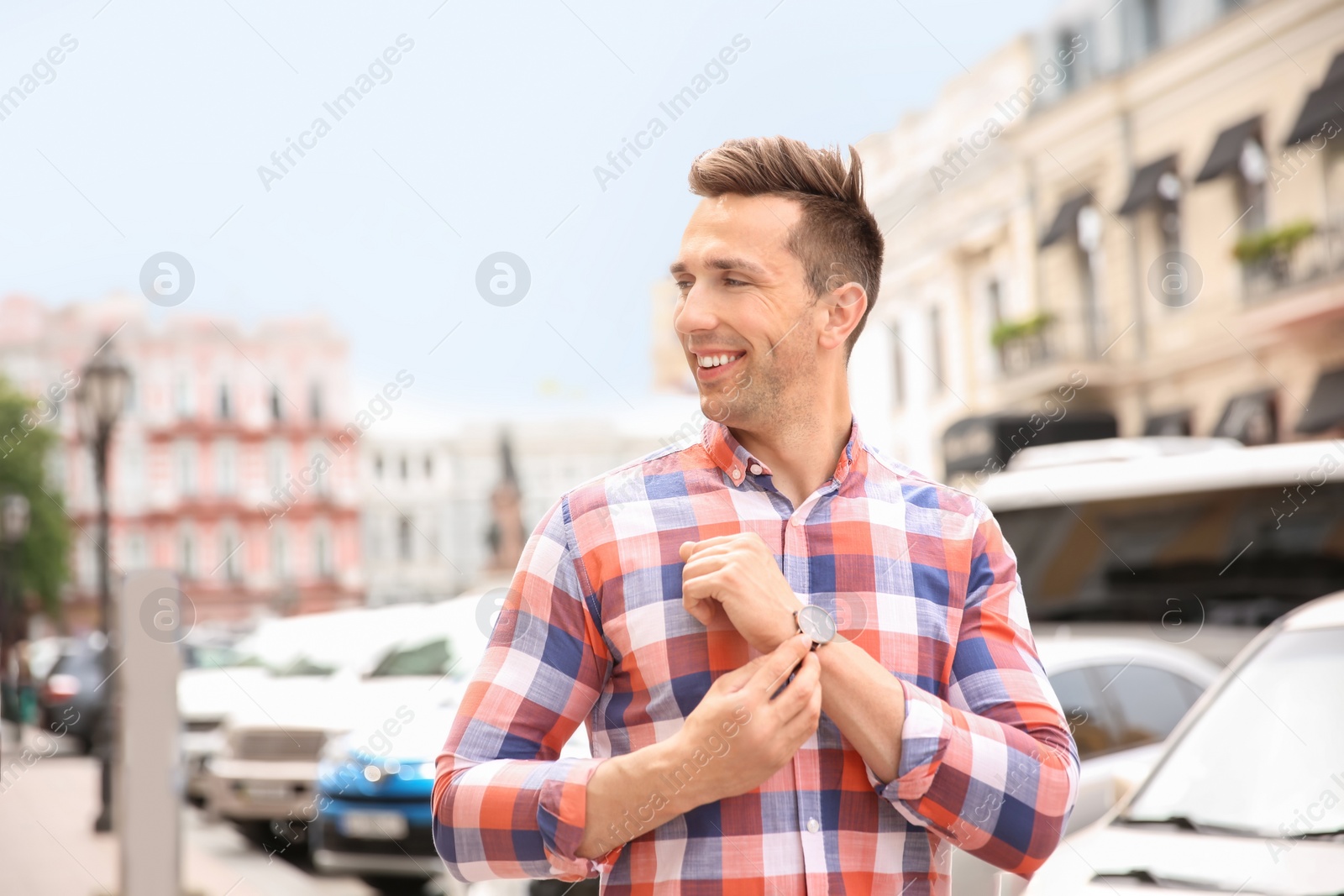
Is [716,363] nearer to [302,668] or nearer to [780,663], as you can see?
[780,663]

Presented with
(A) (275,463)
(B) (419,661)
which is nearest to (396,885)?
(B) (419,661)

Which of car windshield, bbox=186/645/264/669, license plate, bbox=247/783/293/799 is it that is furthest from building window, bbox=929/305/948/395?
license plate, bbox=247/783/293/799

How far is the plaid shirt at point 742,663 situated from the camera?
1.53 meters

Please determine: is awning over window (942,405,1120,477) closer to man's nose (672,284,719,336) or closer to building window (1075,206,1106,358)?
building window (1075,206,1106,358)

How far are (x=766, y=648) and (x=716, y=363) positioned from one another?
40 centimetres

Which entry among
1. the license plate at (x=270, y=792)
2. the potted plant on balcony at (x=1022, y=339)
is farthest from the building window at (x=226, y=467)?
the license plate at (x=270, y=792)

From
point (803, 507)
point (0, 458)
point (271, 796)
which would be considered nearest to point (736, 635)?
point (803, 507)

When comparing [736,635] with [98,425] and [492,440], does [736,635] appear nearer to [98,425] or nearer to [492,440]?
[98,425]

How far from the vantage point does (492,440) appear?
2896 inches

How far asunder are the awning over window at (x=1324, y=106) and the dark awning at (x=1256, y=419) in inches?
129

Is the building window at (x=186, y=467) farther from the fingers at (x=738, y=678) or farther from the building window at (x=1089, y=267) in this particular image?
the fingers at (x=738, y=678)

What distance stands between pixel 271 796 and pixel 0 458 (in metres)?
43.4

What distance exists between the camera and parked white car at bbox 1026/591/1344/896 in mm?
2721

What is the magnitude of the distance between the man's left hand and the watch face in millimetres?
10
